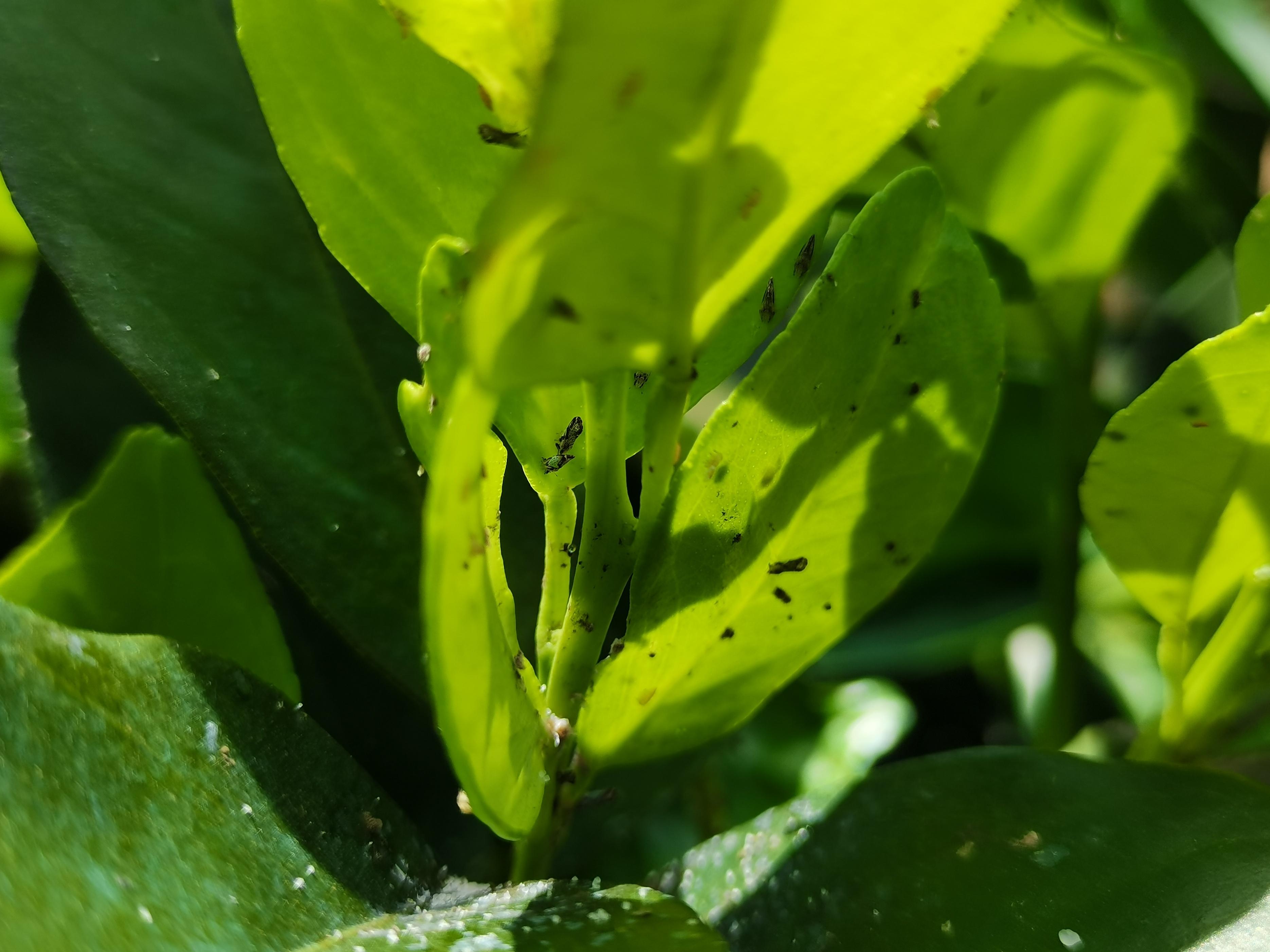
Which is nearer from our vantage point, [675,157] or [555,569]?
[675,157]

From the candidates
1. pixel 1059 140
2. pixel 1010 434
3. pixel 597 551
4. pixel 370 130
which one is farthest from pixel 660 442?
pixel 1010 434

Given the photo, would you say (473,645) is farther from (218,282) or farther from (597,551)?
(218,282)

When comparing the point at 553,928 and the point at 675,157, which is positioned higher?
the point at 675,157

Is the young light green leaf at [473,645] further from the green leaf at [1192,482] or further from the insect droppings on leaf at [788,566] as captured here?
the green leaf at [1192,482]

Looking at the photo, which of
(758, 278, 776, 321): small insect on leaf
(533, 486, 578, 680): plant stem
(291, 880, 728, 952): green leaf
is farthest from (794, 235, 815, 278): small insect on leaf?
(291, 880, 728, 952): green leaf

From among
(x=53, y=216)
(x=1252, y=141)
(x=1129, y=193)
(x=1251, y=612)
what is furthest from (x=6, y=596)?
(x=1252, y=141)

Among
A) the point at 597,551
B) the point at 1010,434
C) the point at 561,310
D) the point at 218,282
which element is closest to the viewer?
the point at 561,310

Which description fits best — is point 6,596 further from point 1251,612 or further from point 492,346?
point 1251,612

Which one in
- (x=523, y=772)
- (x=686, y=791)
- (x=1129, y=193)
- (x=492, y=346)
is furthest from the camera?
(x=686, y=791)
